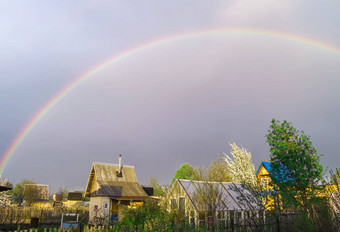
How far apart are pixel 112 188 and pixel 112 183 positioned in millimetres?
1383

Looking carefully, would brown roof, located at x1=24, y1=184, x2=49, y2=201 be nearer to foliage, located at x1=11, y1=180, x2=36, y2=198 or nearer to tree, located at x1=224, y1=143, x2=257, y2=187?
foliage, located at x1=11, y1=180, x2=36, y2=198

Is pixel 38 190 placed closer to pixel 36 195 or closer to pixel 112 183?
pixel 36 195

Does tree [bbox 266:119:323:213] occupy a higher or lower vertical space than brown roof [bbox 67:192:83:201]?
higher

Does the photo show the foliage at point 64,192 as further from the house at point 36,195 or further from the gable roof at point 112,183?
the gable roof at point 112,183

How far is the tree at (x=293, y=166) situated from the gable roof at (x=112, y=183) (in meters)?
21.6

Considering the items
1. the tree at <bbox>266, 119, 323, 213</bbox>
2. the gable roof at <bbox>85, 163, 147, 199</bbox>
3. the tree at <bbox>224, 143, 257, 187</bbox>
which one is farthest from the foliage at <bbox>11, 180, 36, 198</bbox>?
the tree at <bbox>266, 119, 323, 213</bbox>

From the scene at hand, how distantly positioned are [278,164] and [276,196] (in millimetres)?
4442

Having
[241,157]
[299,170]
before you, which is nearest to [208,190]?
[299,170]

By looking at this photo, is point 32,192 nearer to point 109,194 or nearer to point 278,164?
point 109,194

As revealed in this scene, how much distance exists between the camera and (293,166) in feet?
56.5

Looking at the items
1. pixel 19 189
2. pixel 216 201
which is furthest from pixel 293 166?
pixel 19 189

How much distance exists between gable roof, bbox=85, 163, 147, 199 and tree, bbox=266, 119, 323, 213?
851 inches

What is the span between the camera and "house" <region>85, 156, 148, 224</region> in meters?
33.9

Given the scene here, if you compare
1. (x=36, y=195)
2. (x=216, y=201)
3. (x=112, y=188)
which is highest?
(x=112, y=188)
